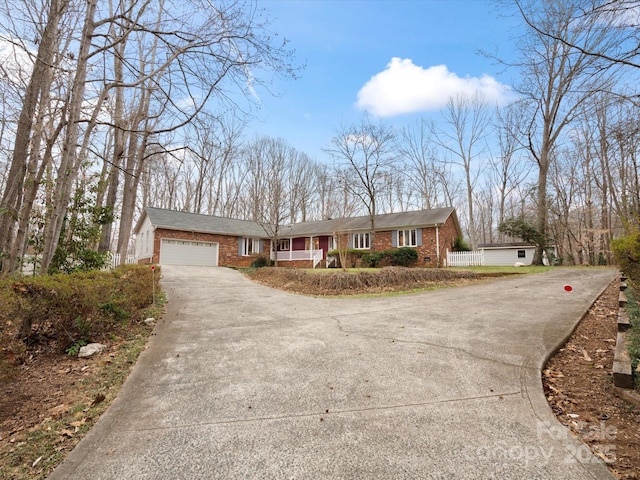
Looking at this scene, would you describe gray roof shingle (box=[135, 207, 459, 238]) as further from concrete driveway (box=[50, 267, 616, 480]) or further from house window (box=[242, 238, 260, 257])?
concrete driveway (box=[50, 267, 616, 480])

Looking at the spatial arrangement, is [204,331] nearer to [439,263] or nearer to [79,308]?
[79,308]

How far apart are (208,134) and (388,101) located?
1534 cm

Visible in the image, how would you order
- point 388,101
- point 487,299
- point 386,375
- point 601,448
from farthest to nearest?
point 388,101
point 487,299
point 386,375
point 601,448

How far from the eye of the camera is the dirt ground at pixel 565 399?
7.73 ft

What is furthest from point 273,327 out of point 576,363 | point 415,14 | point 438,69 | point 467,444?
point 438,69

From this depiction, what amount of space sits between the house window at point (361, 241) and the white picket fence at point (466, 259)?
18.9 ft

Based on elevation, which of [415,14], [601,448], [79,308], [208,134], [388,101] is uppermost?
[388,101]

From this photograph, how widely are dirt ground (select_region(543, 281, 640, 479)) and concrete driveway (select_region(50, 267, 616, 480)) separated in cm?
14

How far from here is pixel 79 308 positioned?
4410 mm

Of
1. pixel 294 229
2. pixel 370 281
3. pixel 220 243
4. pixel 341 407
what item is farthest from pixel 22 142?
pixel 294 229

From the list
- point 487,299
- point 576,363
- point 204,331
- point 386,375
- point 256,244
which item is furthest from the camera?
point 256,244

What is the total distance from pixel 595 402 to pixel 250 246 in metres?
23.8

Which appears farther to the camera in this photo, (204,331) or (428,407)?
(204,331)

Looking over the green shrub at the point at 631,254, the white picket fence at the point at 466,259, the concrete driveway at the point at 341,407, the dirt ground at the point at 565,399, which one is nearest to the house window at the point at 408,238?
the white picket fence at the point at 466,259
